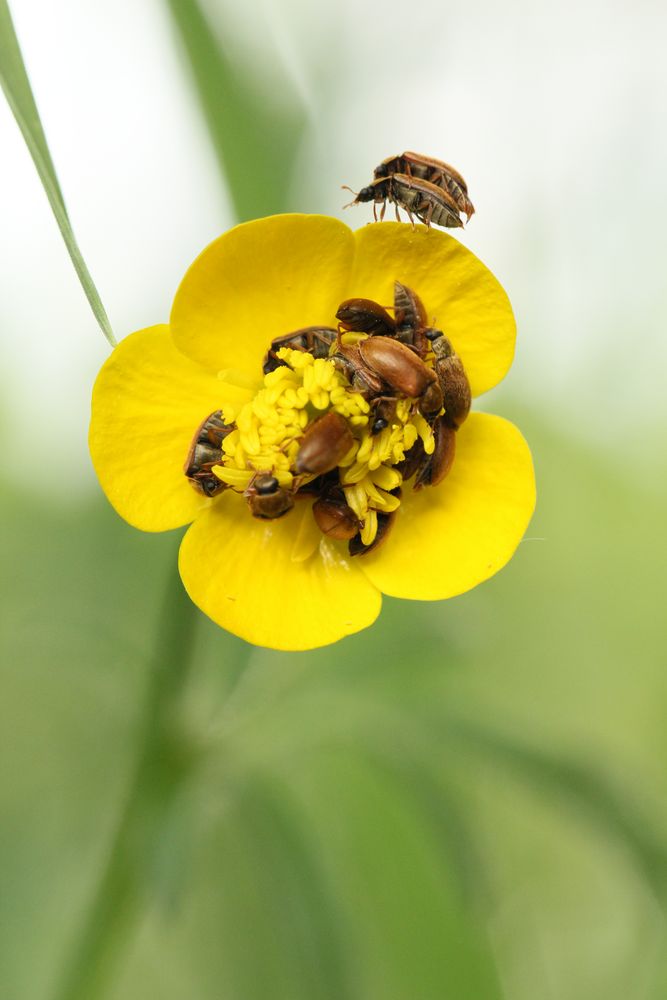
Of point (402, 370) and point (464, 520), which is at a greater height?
point (402, 370)

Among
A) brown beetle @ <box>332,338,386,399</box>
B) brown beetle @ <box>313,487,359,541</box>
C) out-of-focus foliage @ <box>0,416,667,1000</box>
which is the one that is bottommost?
out-of-focus foliage @ <box>0,416,667,1000</box>

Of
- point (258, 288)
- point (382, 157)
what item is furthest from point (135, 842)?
point (382, 157)

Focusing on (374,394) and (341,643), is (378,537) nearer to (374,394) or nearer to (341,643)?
(374,394)

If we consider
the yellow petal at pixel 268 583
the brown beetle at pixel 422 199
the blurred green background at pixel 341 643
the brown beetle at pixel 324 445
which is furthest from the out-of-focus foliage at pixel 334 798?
the brown beetle at pixel 422 199

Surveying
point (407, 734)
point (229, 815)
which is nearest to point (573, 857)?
point (407, 734)

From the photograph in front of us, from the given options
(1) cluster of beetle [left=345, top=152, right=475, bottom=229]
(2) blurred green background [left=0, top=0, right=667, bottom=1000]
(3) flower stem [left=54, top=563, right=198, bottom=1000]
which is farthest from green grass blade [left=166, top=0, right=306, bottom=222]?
(3) flower stem [left=54, top=563, right=198, bottom=1000]

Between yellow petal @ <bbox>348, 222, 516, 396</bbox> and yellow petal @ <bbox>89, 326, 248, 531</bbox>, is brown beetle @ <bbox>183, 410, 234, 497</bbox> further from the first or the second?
yellow petal @ <bbox>348, 222, 516, 396</bbox>

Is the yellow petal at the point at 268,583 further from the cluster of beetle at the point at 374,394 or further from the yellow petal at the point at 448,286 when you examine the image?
the yellow petal at the point at 448,286

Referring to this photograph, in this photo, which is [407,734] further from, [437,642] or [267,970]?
[267,970]
